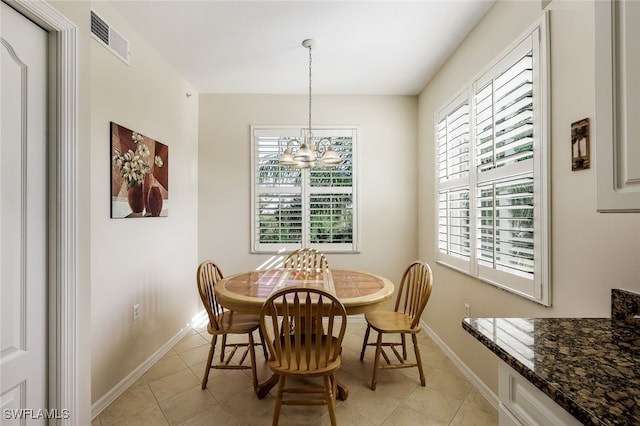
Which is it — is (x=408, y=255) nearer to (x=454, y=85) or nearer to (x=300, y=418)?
(x=454, y=85)

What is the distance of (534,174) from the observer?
5.41 ft

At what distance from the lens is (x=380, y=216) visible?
3.56 metres

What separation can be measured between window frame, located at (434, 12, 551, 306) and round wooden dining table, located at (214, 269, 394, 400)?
75 cm

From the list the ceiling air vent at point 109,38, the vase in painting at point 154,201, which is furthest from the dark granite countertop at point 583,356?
the ceiling air vent at point 109,38

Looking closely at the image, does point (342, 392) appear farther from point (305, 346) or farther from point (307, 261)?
point (307, 261)

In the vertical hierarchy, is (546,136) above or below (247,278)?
above

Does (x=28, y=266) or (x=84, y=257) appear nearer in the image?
(x=28, y=266)

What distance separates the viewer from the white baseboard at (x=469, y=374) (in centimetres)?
201

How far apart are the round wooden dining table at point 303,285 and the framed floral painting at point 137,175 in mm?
959

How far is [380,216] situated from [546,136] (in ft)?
6.90

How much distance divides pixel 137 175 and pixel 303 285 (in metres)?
1.66

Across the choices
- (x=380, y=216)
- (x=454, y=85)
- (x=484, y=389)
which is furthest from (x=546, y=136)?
(x=380, y=216)

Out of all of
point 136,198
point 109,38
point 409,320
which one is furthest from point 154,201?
point 409,320

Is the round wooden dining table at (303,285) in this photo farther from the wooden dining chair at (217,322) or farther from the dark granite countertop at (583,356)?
the dark granite countertop at (583,356)
